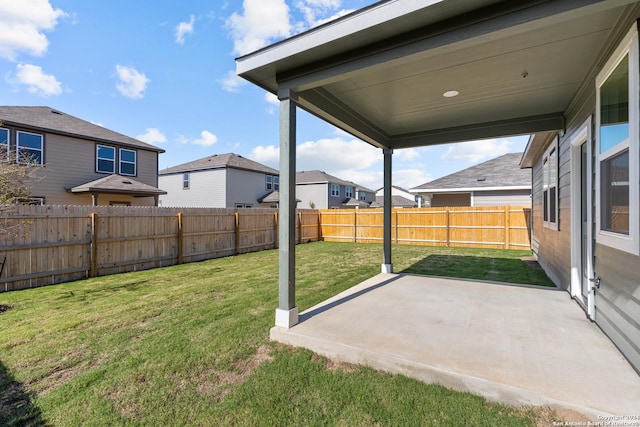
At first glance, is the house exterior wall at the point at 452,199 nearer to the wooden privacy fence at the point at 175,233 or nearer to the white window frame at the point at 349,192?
the wooden privacy fence at the point at 175,233

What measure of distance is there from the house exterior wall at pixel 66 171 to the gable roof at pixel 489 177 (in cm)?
1515

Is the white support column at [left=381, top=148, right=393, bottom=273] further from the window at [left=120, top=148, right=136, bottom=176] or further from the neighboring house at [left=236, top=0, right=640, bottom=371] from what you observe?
the window at [left=120, top=148, right=136, bottom=176]

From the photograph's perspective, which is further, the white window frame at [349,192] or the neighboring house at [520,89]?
the white window frame at [349,192]

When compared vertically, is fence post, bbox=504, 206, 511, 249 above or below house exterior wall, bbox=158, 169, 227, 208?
below

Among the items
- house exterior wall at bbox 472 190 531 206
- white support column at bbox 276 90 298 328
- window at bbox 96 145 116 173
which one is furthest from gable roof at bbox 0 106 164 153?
house exterior wall at bbox 472 190 531 206

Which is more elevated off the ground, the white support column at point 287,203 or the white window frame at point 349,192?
the white window frame at point 349,192

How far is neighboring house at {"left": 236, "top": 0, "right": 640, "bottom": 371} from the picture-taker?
219 centimetres

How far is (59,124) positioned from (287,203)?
13.5 meters

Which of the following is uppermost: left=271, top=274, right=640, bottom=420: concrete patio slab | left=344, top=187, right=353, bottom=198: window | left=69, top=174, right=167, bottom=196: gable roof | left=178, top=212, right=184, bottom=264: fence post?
left=344, top=187, right=353, bottom=198: window

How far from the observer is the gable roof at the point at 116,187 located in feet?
37.4

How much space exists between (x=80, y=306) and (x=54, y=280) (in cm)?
249

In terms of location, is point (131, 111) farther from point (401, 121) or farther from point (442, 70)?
point (442, 70)

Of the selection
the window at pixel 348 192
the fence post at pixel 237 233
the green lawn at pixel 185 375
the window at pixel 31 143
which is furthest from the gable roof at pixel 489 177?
the window at pixel 31 143

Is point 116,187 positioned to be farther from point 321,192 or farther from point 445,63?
point 321,192
